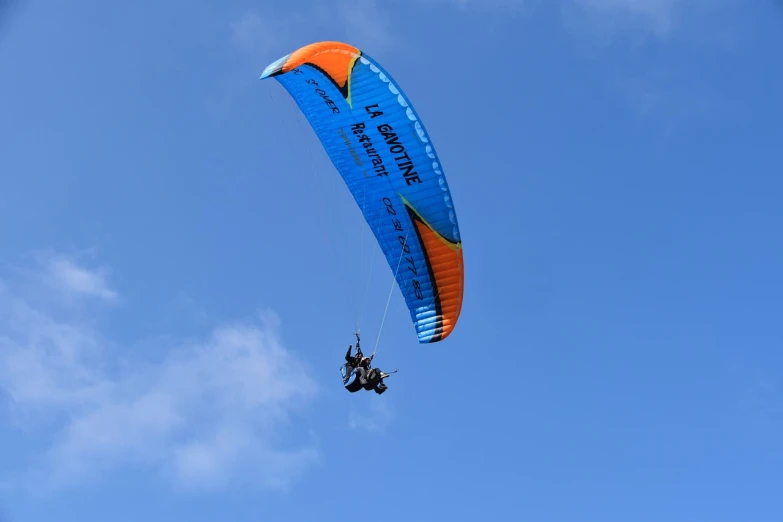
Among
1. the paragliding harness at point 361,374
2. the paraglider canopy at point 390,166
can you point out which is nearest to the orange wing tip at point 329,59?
the paraglider canopy at point 390,166

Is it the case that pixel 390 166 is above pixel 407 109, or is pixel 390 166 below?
below

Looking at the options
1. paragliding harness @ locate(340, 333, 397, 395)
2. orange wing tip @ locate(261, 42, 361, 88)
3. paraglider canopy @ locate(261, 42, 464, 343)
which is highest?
orange wing tip @ locate(261, 42, 361, 88)

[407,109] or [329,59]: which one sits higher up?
[329,59]

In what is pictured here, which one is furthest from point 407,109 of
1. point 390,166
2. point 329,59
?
point 329,59

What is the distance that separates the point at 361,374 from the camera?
20.4 meters

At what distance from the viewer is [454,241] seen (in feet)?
69.1

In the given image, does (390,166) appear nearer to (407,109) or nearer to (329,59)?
(407,109)

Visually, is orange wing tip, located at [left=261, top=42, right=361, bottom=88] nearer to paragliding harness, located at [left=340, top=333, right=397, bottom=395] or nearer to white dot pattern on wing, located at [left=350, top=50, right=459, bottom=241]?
white dot pattern on wing, located at [left=350, top=50, right=459, bottom=241]

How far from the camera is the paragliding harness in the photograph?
20453mm

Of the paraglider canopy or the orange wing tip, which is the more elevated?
the orange wing tip

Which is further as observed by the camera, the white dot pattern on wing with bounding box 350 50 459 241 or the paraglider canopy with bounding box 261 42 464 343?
the paraglider canopy with bounding box 261 42 464 343

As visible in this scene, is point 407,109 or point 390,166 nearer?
point 407,109

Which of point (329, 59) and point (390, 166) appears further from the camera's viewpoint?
point (390, 166)

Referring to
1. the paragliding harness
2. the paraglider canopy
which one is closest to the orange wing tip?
the paraglider canopy
